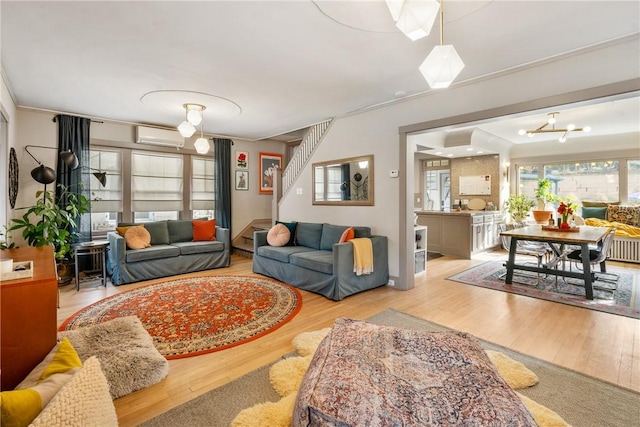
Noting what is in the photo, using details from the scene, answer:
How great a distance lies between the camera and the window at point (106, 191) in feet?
17.4

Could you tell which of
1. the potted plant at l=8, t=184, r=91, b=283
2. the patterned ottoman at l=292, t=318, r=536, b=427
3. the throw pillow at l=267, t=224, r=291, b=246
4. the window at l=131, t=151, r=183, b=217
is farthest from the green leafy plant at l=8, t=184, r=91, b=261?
the patterned ottoman at l=292, t=318, r=536, b=427

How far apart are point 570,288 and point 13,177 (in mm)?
7839

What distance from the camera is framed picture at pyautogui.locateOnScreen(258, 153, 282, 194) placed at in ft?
24.4

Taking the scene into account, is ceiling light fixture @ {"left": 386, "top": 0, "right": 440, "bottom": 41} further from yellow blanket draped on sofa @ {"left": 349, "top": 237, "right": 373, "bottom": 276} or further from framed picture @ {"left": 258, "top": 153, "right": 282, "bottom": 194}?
framed picture @ {"left": 258, "top": 153, "right": 282, "bottom": 194}

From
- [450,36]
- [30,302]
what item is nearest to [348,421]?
[30,302]

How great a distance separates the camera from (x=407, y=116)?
4.16 metres

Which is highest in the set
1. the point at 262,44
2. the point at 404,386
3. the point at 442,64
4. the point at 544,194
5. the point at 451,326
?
the point at 262,44

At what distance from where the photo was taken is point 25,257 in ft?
7.94

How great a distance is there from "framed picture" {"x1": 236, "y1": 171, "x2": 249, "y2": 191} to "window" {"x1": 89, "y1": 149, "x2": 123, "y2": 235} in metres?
2.33

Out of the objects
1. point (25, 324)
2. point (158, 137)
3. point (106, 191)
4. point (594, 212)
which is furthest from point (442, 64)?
point (594, 212)

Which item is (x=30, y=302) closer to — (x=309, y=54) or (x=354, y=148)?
(x=309, y=54)

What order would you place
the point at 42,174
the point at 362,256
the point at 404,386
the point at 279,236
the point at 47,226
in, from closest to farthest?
the point at 404,386 < the point at 47,226 < the point at 362,256 < the point at 42,174 < the point at 279,236

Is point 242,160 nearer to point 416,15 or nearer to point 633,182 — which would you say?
point 416,15

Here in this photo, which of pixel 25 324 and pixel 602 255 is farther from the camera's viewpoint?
pixel 602 255
